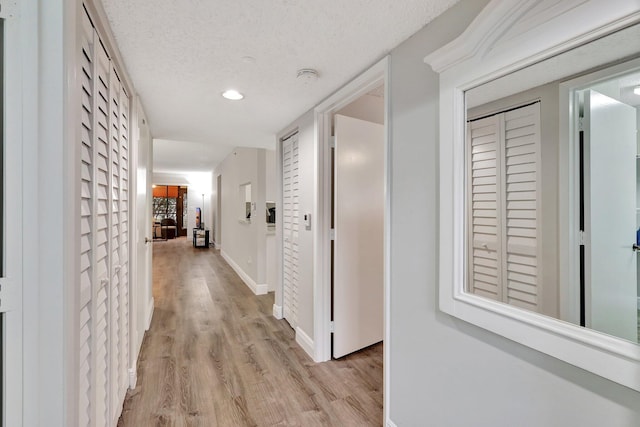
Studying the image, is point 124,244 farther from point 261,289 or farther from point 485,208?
point 261,289

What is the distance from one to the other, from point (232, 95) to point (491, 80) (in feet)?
5.82

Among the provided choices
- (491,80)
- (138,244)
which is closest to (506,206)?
(491,80)

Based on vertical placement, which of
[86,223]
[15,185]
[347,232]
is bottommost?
[347,232]

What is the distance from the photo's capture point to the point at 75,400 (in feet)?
3.19

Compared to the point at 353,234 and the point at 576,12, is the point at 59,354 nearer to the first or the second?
the point at 576,12

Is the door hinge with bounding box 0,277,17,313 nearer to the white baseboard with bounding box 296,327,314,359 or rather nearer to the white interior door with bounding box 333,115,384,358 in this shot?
the white interior door with bounding box 333,115,384,358

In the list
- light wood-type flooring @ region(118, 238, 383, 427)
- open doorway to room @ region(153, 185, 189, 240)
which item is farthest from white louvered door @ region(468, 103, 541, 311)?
open doorway to room @ region(153, 185, 189, 240)

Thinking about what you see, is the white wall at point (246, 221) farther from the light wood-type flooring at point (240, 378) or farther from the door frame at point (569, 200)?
the door frame at point (569, 200)

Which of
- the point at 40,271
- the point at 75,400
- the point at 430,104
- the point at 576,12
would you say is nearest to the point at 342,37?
the point at 430,104

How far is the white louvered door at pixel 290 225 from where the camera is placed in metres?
3.16

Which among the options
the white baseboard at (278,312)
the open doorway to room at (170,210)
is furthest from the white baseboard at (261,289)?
the open doorway to room at (170,210)

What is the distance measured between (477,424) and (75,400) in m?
1.41

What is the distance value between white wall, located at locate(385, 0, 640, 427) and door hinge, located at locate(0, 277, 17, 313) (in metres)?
1.46

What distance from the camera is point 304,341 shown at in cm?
284
